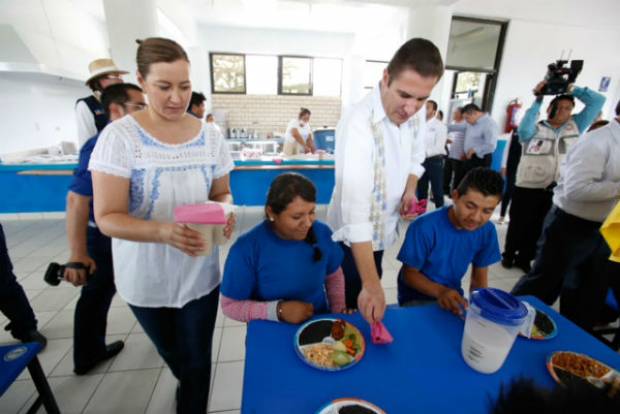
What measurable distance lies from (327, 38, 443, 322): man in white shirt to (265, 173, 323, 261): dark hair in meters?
0.10

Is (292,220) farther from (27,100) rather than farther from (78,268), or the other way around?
(27,100)

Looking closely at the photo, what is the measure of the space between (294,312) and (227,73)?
827cm

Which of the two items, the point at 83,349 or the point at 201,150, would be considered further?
the point at 83,349

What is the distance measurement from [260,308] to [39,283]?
9.33 feet

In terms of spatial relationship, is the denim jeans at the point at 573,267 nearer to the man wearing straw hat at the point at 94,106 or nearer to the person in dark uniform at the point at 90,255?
the person in dark uniform at the point at 90,255

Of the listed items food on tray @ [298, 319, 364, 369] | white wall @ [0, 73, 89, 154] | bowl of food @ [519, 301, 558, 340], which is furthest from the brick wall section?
bowl of food @ [519, 301, 558, 340]

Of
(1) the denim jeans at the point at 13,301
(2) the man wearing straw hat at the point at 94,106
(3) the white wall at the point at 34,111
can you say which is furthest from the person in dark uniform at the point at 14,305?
(3) the white wall at the point at 34,111

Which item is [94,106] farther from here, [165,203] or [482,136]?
[482,136]

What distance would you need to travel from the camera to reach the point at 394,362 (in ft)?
2.72

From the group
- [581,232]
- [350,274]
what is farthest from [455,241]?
[581,232]

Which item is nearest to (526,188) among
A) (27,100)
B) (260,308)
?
(260,308)

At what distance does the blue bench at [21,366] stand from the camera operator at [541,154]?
360 cm

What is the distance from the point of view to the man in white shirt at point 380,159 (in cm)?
95

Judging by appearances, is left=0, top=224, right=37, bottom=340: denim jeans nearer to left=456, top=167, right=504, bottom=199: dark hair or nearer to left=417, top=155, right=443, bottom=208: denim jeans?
left=456, top=167, right=504, bottom=199: dark hair
